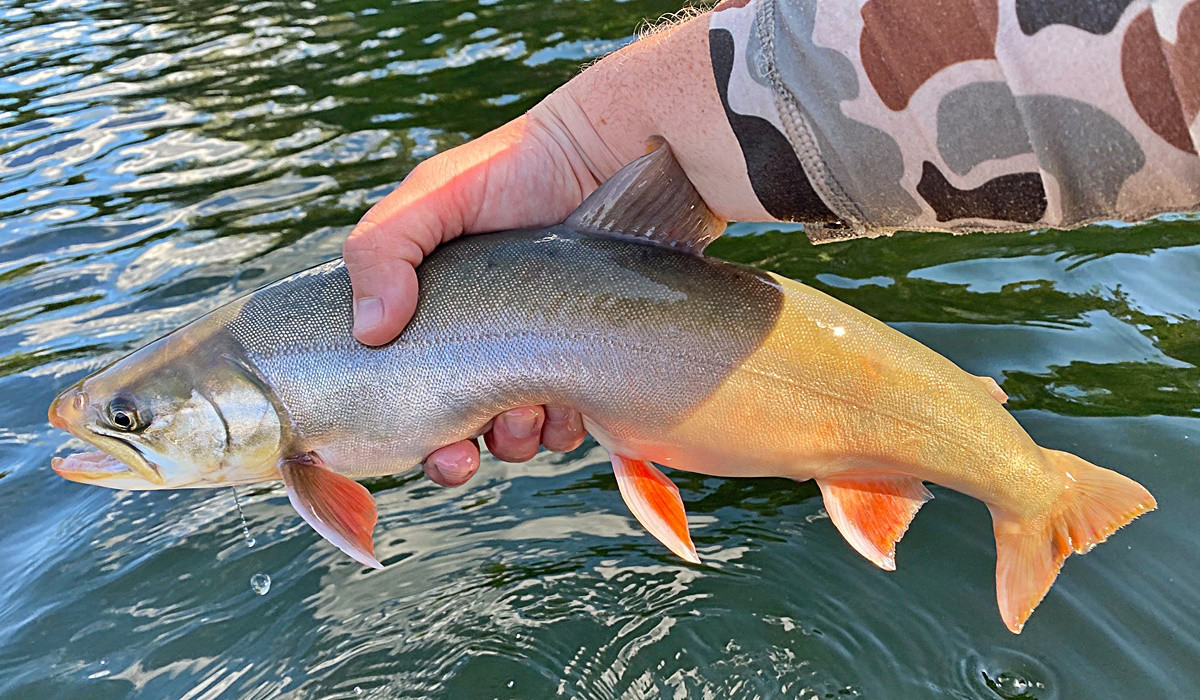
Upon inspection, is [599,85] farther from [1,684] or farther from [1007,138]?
[1,684]

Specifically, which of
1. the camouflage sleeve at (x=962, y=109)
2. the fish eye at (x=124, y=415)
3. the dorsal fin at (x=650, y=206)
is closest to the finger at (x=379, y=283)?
the dorsal fin at (x=650, y=206)

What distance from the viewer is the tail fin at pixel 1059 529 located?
289 centimetres

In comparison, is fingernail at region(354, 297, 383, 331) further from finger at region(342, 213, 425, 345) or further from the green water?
the green water

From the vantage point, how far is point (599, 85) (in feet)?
10.3

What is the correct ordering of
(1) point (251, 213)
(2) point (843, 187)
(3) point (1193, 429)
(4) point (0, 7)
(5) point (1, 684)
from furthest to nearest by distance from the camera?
(4) point (0, 7), (1) point (251, 213), (3) point (1193, 429), (5) point (1, 684), (2) point (843, 187)

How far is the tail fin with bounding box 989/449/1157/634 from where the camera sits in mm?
2889

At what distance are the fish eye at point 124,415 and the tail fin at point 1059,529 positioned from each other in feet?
8.30

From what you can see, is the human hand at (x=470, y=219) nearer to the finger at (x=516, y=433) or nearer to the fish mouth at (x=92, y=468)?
the finger at (x=516, y=433)

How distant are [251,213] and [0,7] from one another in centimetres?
1000

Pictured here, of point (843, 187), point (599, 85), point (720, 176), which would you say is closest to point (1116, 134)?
point (843, 187)

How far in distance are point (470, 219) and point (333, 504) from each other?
0.97m

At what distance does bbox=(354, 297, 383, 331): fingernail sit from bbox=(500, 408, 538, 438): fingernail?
1.64 ft

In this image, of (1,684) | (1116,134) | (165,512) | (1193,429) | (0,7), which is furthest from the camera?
(0,7)

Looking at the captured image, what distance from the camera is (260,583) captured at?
3.90m
